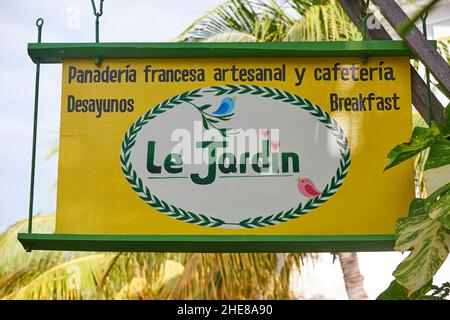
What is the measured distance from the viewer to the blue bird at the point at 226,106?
2818mm

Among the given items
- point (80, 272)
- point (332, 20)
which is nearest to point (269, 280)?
point (80, 272)

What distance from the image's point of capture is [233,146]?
109 inches

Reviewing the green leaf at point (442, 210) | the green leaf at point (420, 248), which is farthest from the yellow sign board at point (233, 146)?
the green leaf at point (442, 210)

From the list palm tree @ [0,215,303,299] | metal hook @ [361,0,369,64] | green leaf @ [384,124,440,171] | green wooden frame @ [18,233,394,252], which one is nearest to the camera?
green leaf @ [384,124,440,171]

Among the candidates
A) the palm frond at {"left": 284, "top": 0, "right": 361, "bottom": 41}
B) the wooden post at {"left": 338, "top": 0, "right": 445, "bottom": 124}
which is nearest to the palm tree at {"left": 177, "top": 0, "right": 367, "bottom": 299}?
the palm frond at {"left": 284, "top": 0, "right": 361, "bottom": 41}

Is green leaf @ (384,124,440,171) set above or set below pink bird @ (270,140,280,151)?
below

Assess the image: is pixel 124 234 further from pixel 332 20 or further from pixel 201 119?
pixel 332 20

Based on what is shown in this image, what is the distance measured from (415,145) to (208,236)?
2.57 ft

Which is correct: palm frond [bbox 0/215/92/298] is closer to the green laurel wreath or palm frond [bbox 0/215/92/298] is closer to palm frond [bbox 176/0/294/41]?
palm frond [bbox 176/0/294/41]

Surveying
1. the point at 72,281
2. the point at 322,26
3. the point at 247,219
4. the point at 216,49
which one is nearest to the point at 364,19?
the point at 216,49

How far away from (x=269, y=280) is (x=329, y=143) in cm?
566

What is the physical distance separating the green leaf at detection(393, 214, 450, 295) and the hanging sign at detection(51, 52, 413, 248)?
0.23m

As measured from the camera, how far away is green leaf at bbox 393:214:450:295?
2365mm

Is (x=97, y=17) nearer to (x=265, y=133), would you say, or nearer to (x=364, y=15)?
(x=265, y=133)
